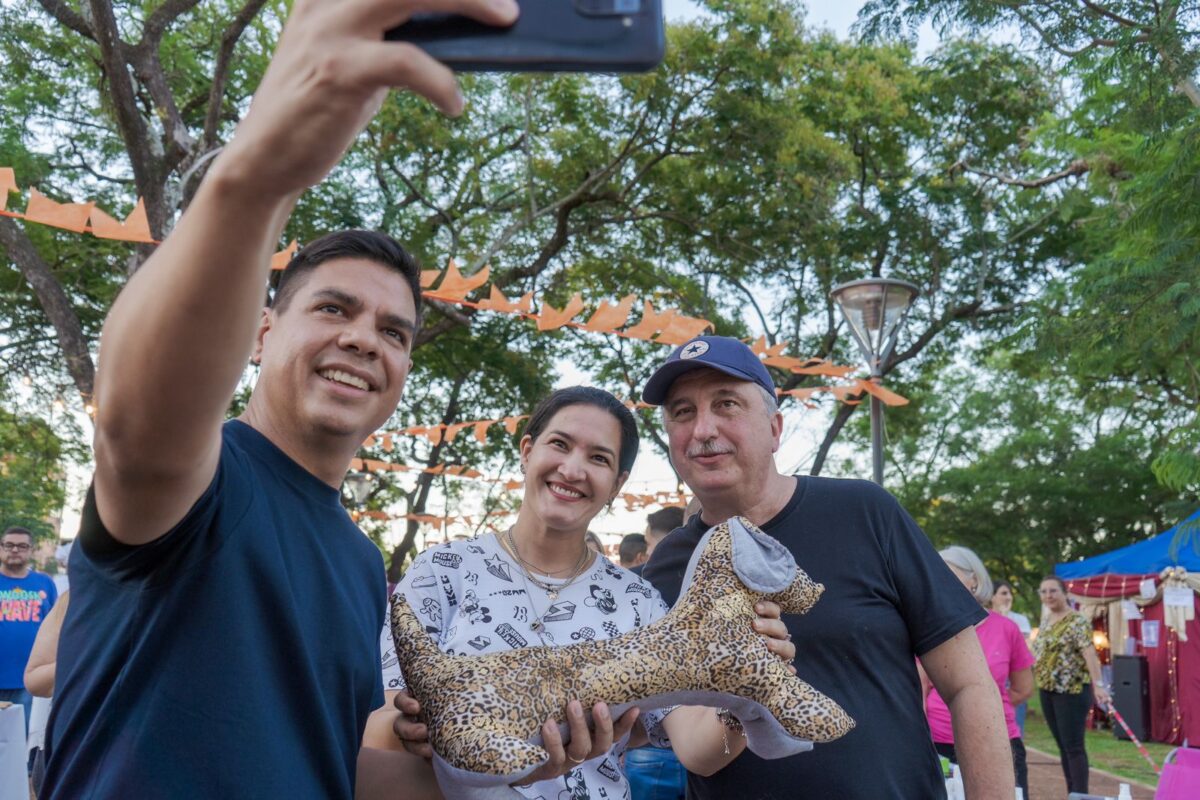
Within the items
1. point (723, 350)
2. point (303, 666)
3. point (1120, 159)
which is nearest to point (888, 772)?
point (723, 350)

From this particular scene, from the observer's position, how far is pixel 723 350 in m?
2.34

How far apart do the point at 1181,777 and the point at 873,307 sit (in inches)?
152

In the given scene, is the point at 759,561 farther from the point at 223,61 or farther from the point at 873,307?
the point at 223,61

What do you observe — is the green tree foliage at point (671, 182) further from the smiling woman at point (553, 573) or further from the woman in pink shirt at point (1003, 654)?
the smiling woman at point (553, 573)

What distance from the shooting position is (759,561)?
1.65 meters

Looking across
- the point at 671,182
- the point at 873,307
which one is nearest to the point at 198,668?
the point at 873,307

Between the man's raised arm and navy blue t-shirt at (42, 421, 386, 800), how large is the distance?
217 mm

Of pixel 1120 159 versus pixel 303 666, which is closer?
pixel 303 666

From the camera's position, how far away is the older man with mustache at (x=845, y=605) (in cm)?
210

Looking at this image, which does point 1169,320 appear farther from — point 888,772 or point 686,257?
point 686,257

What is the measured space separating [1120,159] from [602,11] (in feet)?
31.8

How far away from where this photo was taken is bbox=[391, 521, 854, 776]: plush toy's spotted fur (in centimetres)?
134

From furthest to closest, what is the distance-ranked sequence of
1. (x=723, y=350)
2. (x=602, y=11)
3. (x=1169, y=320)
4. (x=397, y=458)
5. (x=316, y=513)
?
(x=397, y=458), (x=1169, y=320), (x=723, y=350), (x=316, y=513), (x=602, y=11)

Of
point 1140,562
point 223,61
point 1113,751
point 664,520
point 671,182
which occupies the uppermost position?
point 671,182
